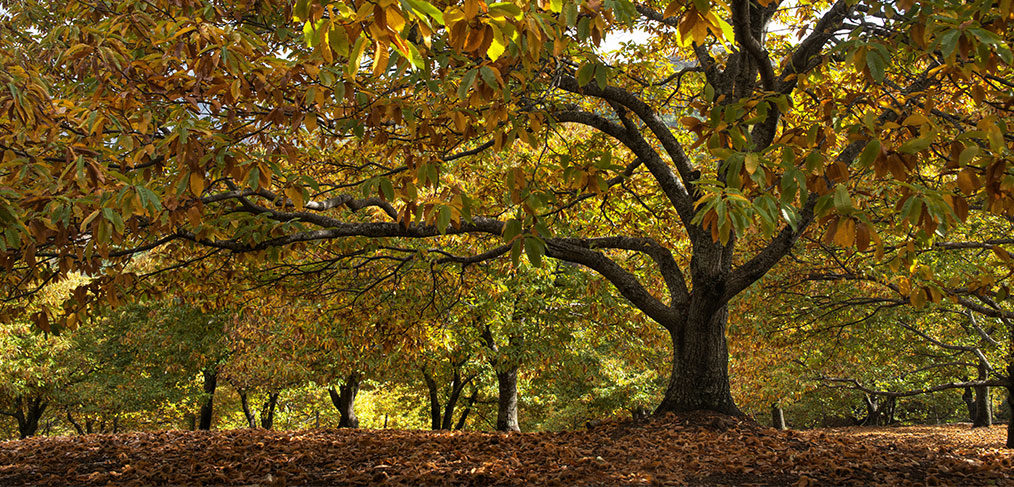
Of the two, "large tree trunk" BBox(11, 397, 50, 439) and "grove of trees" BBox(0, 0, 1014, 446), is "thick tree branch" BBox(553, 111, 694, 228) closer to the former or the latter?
"grove of trees" BBox(0, 0, 1014, 446)

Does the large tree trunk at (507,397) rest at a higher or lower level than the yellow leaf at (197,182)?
lower

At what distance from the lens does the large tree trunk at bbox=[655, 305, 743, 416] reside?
6188 mm


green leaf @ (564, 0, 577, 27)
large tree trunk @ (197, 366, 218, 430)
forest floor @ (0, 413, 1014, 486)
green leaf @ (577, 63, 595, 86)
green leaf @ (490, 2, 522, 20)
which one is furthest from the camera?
large tree trunk @ (197, 366, 218, 430)

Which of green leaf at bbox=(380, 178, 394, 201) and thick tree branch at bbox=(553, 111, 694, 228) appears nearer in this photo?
green leaf at bbox=(380, 178, 394, 201)

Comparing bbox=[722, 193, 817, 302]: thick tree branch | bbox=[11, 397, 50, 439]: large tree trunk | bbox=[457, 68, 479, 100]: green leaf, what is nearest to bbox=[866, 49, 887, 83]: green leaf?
bbox=[457, 68, 479, 100]: green leaf

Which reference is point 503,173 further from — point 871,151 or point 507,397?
point 507,397

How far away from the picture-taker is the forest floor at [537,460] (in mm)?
4258

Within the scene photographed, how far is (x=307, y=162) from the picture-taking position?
24.8 ft

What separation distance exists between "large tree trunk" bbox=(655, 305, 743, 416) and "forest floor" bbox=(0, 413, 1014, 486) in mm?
282

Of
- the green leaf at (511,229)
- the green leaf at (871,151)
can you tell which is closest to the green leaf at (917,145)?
the green leaf at (871,151)

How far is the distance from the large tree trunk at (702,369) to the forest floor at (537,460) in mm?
282

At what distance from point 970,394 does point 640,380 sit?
62.6 ft

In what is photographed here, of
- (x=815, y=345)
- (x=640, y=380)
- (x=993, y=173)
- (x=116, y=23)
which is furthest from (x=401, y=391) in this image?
(x=993, y=173)

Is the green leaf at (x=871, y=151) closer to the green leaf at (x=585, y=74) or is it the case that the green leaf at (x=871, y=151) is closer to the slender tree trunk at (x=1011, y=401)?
the green leaf at (x=585, y=74)
